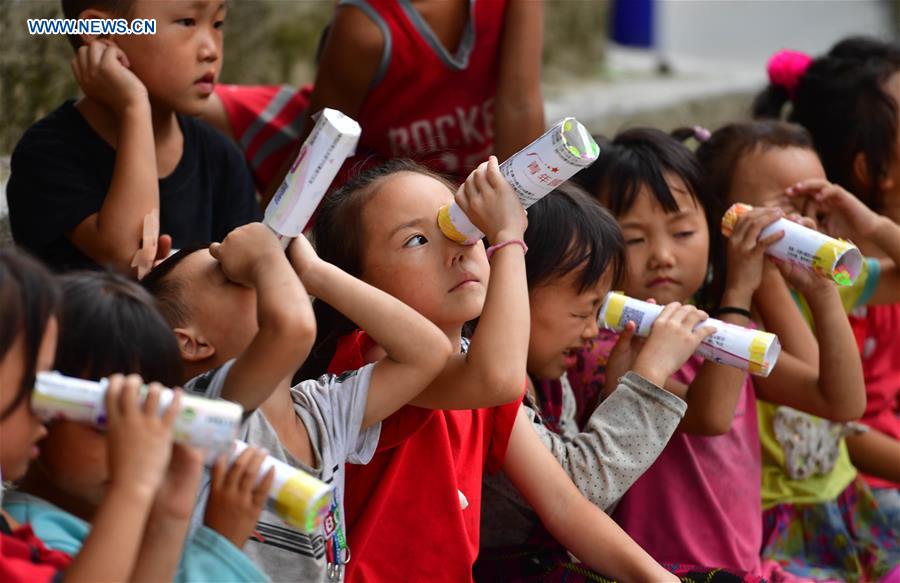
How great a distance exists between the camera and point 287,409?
6.40 ft

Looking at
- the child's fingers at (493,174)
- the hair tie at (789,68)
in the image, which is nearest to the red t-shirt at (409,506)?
the child's fingers at (493,174)

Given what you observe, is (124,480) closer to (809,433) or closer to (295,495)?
(295,495)

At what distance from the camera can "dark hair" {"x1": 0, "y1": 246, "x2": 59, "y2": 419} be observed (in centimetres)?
154

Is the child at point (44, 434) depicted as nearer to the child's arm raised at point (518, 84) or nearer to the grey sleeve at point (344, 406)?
the grey sleeve at point (344, 406)

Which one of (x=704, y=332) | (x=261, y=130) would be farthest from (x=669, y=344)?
(x=261, y=130)

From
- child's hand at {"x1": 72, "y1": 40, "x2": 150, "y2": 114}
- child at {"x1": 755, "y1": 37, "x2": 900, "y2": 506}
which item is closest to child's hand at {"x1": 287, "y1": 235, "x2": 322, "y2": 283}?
child's hand at {"x1": 72, "y1": 40, "x2": 150, "y2": 114}

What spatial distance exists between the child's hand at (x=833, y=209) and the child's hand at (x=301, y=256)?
156 centimetres

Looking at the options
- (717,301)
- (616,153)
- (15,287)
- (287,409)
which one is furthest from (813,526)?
(15,287)

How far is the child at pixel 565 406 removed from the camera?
242cm

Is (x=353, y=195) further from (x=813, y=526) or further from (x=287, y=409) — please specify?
(x=813, y=526)

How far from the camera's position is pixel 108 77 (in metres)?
2.55

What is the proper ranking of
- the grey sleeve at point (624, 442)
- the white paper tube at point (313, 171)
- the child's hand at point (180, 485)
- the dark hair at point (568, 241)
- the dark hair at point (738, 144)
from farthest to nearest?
the dark hair at point (738, 144), the dark hair at point (568, 241), the grey sleeve at point (624, 442), the white paper tube at point (313, 171), the child's hand at point (180, 485)

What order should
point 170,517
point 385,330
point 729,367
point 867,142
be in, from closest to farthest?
point 170,517, point 385,330, point 729,367, point 867,142

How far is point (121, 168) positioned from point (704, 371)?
127cm
